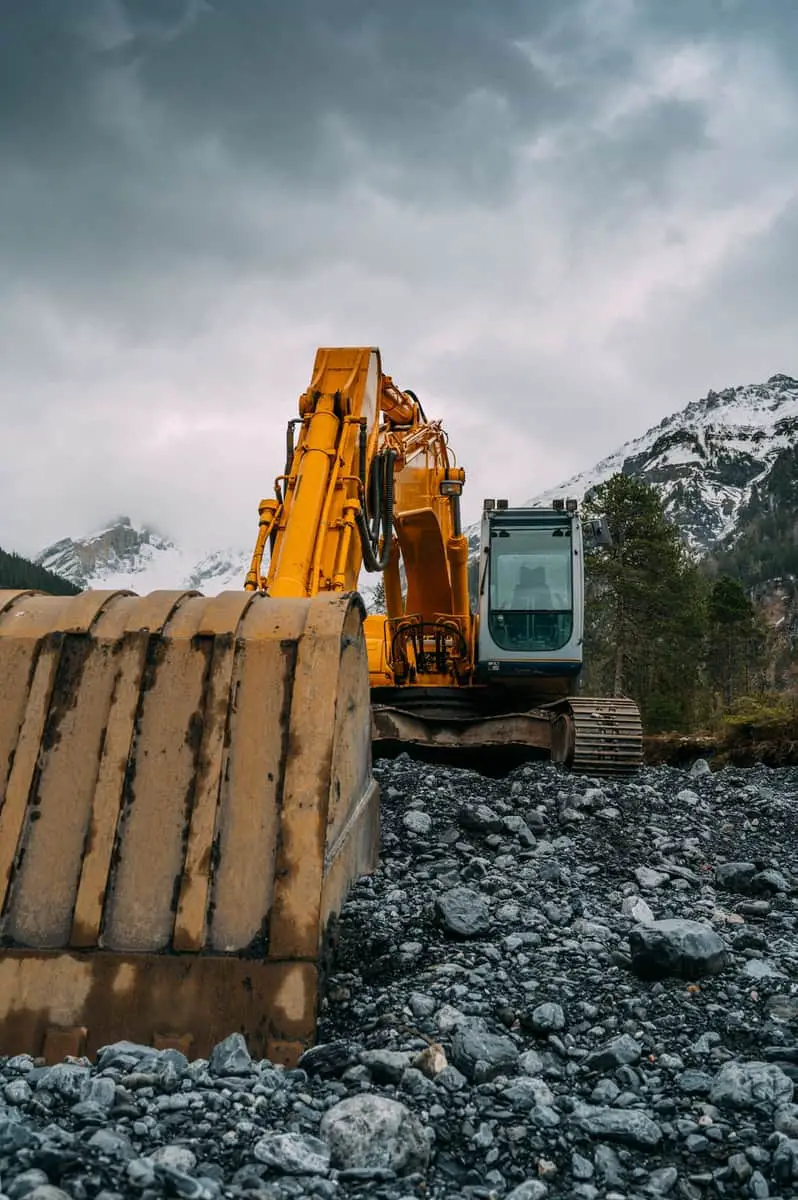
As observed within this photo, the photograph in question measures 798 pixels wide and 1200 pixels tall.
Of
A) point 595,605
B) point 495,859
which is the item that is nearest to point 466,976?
point 495,859

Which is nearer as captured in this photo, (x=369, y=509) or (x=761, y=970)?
(x=761, y=970)

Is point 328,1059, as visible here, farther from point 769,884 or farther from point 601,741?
point 601,741

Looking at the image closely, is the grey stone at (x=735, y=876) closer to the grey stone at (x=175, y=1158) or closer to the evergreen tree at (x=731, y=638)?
the grey stone at (x=175, y=1158)

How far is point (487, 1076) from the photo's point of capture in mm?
Result: 2326

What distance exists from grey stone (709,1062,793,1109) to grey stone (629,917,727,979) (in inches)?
24.9

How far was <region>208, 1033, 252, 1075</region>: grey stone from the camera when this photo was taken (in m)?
2.32

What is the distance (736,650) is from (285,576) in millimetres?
43914

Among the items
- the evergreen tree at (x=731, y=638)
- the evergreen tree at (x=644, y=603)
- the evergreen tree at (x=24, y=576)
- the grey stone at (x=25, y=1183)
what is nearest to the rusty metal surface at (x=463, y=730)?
the grey stone at (x=25, y=1183)

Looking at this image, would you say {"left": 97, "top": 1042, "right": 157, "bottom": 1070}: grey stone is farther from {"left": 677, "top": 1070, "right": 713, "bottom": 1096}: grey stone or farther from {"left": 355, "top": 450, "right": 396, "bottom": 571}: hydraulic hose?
{"left": 355, "top": 450, "right": 396, "bottom": 571}: hydraulic hose

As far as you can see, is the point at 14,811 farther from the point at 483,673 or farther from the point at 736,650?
the point at 736,650

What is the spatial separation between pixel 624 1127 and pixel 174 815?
1.55 meters

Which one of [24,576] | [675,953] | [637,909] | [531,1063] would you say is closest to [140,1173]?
[531,1063]

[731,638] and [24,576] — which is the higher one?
[24,576]

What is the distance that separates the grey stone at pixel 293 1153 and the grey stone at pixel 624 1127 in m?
0.62
